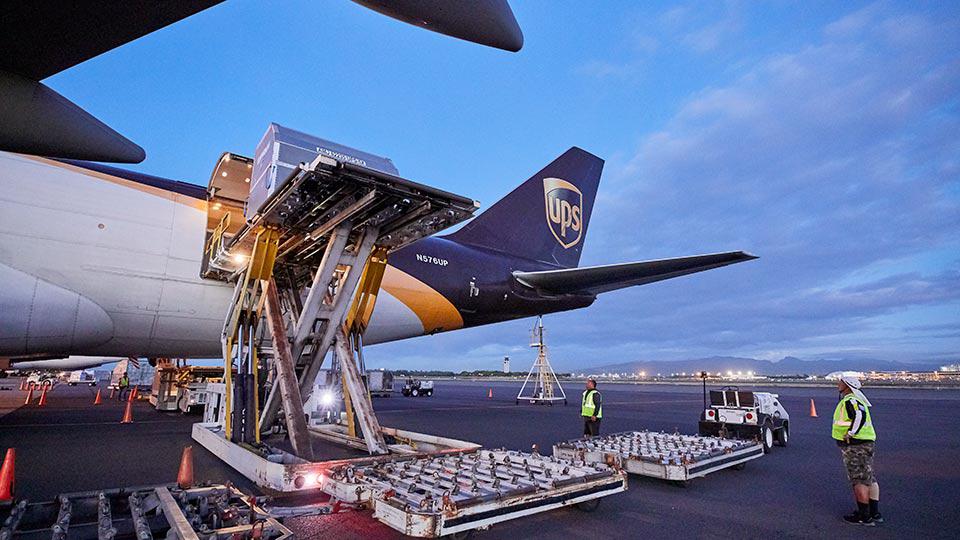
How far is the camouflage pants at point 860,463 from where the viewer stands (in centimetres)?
546

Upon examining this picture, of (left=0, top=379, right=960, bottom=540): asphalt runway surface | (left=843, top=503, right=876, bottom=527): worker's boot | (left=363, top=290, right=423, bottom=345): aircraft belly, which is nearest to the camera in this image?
(left=0, top=379, right=960, bottom=540): asphalt runway surface

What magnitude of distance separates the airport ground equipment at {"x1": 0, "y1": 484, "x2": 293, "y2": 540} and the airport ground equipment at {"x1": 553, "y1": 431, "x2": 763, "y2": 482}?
409 cm

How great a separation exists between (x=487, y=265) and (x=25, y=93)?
1354 centimetres

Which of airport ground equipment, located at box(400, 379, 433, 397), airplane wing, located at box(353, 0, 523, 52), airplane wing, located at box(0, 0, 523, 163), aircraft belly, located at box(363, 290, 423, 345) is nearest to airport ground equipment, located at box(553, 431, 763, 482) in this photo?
airplane wing, located at box(353, 0, 523, 52)

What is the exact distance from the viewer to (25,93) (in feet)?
9.74

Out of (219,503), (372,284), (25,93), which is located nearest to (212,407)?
(372,284)

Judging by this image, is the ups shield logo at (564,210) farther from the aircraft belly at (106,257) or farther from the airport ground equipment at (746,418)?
the aircraft belly at (106,257)

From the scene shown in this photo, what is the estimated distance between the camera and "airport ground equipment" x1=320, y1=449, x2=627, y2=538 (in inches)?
154

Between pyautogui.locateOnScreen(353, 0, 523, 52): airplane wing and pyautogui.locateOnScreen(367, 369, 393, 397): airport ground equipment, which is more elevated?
pyautogui.locateOnScreen(353, 0, 523, 52): airplane wing

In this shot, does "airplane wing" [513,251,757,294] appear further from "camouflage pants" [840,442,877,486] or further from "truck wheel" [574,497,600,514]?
"truck wheel" [574,497,600,514]

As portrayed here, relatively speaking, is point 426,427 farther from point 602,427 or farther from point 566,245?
point 566,245

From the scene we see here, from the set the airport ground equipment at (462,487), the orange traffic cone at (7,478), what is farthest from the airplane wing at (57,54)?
the orange traffic cone at (7,478)

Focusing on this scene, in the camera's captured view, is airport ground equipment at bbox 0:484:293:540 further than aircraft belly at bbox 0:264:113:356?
No

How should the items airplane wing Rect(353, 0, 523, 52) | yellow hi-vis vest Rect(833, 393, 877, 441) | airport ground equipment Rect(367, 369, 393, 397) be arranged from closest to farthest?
airplane wing Rect(353, 0, 523, 52)
yellow hi-vis vest Rect(833, 393, 877, 441)
airport ground equipment Rect(367, 369, 393, 397)
